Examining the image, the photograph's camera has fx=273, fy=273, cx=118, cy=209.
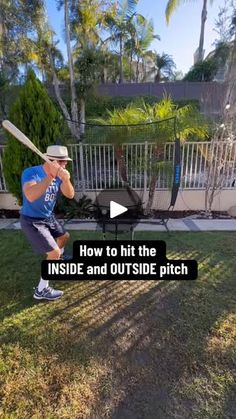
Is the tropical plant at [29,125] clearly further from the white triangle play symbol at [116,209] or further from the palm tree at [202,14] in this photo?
the palm tree at [202,14]

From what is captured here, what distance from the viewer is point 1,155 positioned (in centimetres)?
585

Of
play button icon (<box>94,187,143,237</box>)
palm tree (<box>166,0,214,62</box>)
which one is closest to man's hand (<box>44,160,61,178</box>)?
play button icon (<box>94,187,143,237</box>)

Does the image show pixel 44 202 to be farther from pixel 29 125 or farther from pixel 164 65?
pixel 164 65

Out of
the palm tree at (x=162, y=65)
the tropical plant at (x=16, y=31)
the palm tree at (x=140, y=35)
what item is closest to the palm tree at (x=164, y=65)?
the palm tree at (x=162, y=65)

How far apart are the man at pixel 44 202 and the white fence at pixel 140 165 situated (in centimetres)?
293

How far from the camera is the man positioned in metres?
2.42

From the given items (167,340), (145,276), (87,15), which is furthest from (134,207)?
(87,15)

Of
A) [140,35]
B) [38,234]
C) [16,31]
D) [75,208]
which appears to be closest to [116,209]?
[75,208]

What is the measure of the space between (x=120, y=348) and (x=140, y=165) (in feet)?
12.4

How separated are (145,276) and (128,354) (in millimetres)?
1169

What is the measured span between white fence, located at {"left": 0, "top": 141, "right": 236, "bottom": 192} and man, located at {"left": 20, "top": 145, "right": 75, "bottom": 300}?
9.60 feet

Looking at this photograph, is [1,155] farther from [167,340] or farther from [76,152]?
[167,340]

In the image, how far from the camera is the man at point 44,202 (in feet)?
7.95

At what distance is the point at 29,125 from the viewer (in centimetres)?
527
